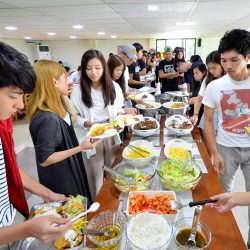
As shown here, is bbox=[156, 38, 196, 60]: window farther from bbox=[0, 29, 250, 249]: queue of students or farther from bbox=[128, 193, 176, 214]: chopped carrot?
bbox=[128, 193, 176, 214]: chopped carrot

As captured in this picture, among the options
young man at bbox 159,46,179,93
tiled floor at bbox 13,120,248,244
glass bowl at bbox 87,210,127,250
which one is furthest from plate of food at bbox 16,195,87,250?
young man at bbox 159,46,179,93

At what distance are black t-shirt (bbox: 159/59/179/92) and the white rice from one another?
380cm

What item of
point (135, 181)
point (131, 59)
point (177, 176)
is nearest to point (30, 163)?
point (131, 59)

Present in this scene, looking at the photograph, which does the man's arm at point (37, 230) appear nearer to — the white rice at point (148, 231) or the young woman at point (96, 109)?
the white rice at point (148, 231)

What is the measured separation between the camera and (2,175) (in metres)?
0.98

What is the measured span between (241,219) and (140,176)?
1.44 m

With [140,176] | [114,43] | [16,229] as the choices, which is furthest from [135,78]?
[114,43]

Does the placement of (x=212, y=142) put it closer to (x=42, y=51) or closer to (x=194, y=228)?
(x=194, y=228)

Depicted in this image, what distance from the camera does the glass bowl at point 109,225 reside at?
84 cm

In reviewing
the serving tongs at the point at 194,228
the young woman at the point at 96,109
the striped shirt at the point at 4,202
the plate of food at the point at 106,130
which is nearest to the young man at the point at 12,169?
the striped shirt at the point at 4,202

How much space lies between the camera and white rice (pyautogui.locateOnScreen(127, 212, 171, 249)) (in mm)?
828

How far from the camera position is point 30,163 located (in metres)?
3.46

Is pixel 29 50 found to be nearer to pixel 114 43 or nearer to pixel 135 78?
pixel 114 43

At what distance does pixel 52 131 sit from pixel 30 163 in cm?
252
